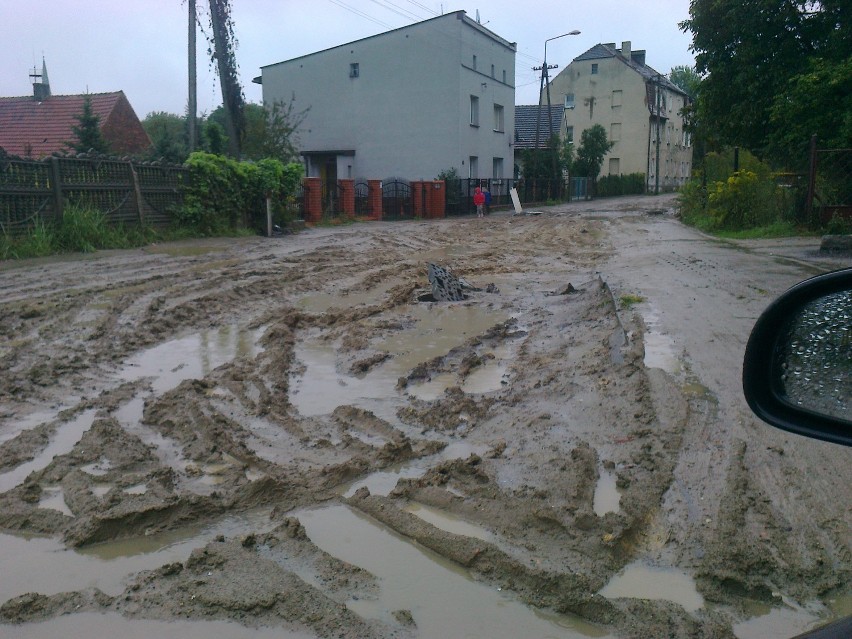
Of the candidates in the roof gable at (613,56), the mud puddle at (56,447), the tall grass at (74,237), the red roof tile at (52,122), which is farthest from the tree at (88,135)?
the roof gable at (613,56)

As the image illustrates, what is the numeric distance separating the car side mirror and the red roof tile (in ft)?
112

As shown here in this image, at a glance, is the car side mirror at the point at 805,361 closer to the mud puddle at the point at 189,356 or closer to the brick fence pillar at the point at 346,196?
the mud puddle at the point at 189,356

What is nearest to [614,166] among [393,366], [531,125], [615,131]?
[615,131]

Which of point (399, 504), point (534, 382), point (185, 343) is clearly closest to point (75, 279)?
point (185, 343)

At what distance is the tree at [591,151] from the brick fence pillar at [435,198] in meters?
24.4

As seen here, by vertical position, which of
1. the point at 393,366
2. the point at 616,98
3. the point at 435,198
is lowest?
the point at 393,366

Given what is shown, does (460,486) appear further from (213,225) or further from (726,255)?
(213,225)

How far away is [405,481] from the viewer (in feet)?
14.9

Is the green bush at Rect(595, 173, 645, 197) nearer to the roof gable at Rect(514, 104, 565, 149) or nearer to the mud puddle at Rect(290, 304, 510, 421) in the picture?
the roof gable at Rect(514, 104, 565, 149)

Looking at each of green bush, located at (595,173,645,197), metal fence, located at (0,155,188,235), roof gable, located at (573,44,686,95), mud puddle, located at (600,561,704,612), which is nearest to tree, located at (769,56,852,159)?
metal fence, located at (0,155,188,235)

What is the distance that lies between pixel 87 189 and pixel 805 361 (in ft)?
59.6

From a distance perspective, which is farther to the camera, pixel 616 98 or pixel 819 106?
pixel 616 98

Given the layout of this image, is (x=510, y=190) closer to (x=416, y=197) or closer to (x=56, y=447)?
(x=416, y=197)

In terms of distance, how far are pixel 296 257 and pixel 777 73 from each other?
42.5 ft
